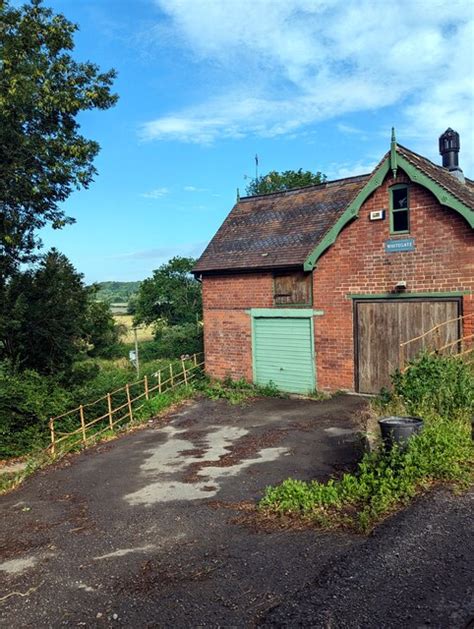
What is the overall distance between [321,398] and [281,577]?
9.91 m

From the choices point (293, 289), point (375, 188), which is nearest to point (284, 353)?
point (293, 289)

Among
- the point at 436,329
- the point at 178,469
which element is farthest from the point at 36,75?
the point at 436,329

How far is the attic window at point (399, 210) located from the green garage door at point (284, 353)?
370cm

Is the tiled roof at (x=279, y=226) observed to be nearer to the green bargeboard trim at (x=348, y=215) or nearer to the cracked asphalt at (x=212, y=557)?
the green bargeboard trim at (x=348, y=215)

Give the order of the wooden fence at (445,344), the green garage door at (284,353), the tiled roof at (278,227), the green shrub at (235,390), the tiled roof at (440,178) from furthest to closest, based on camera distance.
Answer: the tiled roof at (278,227), the green shrub at (235,390), the green garage door at (284,353), the tiled roof at (440,178), the wooden fence at (445,344)

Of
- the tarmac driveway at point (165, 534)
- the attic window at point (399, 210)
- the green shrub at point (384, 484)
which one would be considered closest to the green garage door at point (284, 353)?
the tarmac driveway at point (165, 534)

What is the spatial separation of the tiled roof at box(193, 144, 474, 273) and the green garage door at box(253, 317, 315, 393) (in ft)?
6.15

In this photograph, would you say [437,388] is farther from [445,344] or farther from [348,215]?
[348,215]

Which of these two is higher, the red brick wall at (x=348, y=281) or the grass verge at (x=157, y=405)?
the red brick wall at (x=348, y=281)

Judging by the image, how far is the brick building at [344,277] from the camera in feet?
40.2

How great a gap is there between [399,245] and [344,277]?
1795mm

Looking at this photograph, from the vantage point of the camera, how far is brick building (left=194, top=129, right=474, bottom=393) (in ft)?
40.2

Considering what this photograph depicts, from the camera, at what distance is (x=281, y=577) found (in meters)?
4.56

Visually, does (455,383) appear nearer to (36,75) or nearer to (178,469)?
(178,469)
